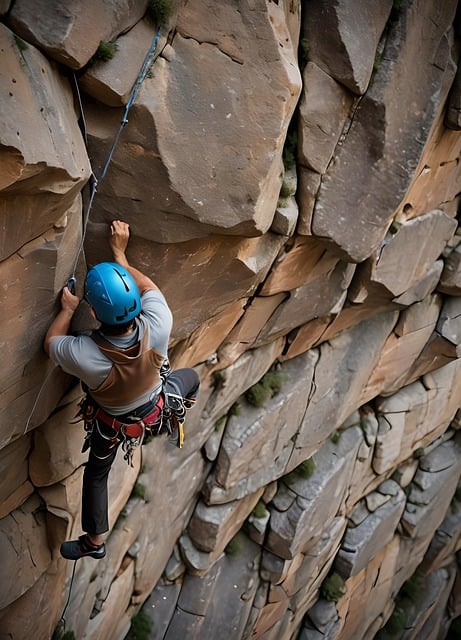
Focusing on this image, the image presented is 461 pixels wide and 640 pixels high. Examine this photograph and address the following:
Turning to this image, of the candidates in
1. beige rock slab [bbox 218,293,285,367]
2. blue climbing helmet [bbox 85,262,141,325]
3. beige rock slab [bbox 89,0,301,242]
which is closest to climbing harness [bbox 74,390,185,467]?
blue climbing helmet [bbox 85,262,141,325]

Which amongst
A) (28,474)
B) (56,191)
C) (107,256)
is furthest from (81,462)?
(56,191)

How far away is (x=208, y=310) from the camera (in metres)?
5.11

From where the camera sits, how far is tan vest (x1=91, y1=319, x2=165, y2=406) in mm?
3701

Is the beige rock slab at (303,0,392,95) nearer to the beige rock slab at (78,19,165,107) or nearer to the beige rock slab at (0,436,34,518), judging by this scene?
the beige rock slab at (78,19,165,107)

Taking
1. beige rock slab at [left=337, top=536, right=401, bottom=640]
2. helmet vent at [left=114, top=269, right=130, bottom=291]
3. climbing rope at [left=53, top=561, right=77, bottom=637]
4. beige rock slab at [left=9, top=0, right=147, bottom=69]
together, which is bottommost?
beige rock slab at [left=337, top=536, right=401, bottom=640]

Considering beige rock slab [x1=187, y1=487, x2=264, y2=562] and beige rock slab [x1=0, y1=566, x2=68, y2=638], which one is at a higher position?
beige rock slab [x1=0, y1=566, x2=68, y2=638]

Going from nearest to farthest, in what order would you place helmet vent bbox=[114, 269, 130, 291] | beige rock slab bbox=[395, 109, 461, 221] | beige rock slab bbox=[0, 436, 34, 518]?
1. helmet vent bbox=[114, 269, 130, 291]
2. beige rock slab bbox=[0, 436, 34, 518]
3. beige rock slab bbox=[395, 109, 461, 221]

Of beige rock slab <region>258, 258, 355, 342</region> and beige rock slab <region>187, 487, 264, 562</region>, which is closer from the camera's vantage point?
beige rock slab <region>258, 258, 355, 342</region>

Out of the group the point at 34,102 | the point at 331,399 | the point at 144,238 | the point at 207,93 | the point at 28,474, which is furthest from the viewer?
the point at 331,399

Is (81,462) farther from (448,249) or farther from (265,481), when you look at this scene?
(448,249)

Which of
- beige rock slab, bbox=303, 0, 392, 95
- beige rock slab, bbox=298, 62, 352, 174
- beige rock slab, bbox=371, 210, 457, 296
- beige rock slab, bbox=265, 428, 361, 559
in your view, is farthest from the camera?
beige rock slab, bbox=265, 428, 361, 559

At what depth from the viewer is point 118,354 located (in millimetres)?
3672

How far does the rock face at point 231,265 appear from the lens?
11.4 ft

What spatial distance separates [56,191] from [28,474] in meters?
2.69
